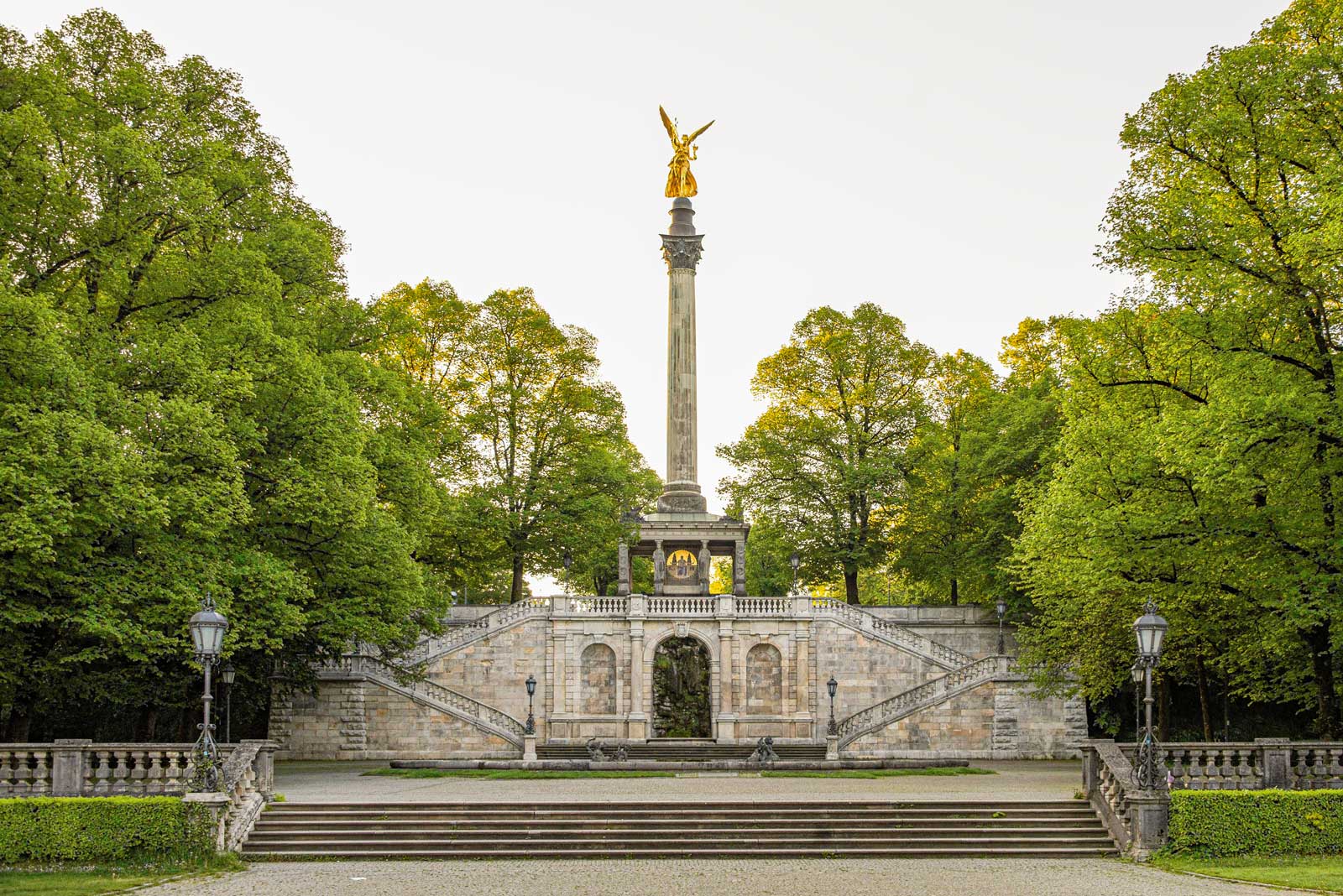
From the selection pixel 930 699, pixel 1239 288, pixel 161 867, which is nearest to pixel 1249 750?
pixel 1239 288

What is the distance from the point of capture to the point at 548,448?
53281mm

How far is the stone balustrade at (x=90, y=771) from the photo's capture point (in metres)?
20.0

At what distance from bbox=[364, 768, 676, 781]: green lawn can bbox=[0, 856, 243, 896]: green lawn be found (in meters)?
12.7

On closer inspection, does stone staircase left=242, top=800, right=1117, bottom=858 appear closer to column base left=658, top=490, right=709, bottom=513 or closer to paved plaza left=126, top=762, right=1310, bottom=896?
paved plaza left=126, top=762, right=1310, bottom=896

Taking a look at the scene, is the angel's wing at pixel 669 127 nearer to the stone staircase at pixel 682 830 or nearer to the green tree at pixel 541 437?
the green tree at pixel 541 437

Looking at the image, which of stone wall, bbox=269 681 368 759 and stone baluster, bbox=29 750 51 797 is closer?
stone baluster, bbox=29 750 51 797

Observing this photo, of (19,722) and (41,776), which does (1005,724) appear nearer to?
(19,722)

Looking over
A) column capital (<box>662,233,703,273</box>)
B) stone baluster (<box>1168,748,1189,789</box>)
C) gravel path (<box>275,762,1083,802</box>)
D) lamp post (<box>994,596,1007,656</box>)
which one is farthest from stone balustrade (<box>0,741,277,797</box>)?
column capital (<box>662,233,703,273</box>)

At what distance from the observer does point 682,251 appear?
1938 inches

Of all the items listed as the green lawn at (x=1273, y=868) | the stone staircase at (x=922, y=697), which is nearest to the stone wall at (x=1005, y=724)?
the stone staircase at (x=922, y=697)

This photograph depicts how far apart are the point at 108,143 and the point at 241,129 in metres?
6.87

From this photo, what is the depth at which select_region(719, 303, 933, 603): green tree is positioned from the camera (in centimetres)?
5256

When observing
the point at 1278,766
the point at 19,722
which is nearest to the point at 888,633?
the point at 1278,766

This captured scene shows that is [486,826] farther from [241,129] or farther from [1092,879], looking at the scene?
[241,129]
